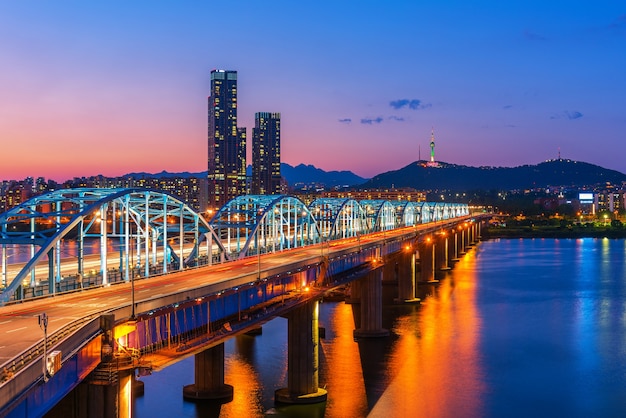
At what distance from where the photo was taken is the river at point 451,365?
44.0m

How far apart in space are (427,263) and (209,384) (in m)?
72.6

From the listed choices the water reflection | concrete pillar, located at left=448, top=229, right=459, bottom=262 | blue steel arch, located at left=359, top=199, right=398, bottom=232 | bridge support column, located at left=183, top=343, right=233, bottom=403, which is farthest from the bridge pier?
bridge support column, located at left=183, top=343, right=233, bottom=403

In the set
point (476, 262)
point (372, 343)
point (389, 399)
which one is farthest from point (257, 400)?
point (476, 262)

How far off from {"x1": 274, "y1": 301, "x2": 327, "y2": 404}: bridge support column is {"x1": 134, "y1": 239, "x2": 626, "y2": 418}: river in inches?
31.4

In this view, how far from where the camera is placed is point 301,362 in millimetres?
42844

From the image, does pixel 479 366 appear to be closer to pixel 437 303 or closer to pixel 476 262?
pixel 437 303

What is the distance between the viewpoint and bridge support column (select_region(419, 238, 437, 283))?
11100cm

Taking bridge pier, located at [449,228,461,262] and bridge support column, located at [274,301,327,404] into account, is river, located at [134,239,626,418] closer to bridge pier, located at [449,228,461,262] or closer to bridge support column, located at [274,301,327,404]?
bridge support column, located at [274,301,327,404]

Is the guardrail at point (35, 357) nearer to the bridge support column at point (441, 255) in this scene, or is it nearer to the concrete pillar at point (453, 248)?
the bridge support column at point (441, 255)

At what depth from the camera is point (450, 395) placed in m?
47.0

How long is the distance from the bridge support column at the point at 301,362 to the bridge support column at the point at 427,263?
67076 millimetres

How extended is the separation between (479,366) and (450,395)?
29.5 feet

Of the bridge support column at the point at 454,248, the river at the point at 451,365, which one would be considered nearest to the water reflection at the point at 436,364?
the river at the point at 451,365

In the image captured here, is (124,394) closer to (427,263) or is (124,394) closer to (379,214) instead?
(427,263)
